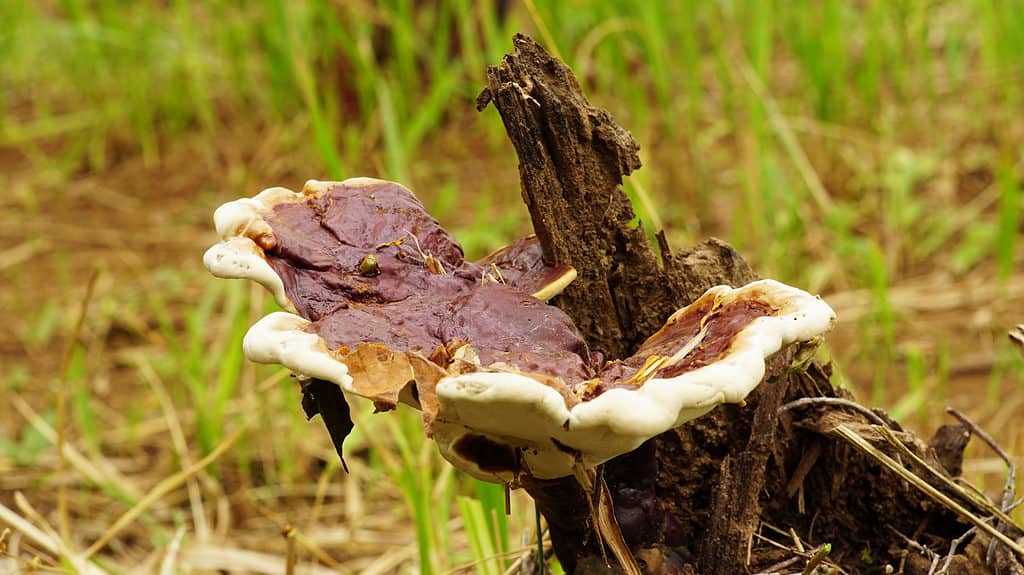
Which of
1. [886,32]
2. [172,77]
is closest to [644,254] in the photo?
[886,32]

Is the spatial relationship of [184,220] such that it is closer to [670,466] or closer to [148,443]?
[148,443]

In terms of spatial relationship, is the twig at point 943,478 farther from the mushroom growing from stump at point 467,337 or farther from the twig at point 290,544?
the twig at point 290,544

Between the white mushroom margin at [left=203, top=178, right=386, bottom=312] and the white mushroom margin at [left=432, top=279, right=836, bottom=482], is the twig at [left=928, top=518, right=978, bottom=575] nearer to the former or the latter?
the white mushroom margin at [left=432, top=279, right=836, bottom=482]

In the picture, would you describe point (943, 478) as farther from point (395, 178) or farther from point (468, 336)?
point (395, 178)

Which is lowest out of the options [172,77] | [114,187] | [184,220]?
[184,220]

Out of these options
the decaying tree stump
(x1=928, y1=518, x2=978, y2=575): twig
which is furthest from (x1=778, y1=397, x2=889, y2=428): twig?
(x1=928, y1=518, x2=978, y2=575): twig

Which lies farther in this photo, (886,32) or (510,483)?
(886,32)

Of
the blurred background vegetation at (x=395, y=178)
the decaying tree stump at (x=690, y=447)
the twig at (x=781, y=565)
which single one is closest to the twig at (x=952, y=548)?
the decaying tree stump at (x=690, y=447)

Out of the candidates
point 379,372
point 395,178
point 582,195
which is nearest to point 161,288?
point 395,178
